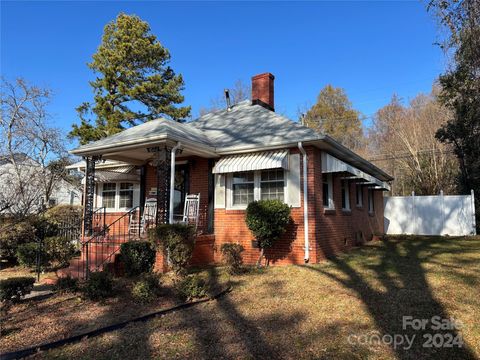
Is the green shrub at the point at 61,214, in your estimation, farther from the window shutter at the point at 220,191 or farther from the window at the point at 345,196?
the window at the point at 345,196

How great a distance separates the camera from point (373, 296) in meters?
6.35

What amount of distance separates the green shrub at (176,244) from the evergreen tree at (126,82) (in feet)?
60.2

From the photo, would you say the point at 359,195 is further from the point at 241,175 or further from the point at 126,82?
the point at 126,82

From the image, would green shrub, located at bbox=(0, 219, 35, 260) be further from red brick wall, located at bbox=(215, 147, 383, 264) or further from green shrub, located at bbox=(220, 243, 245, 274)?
green shrub, located at bbox=(220, 243, 245, 274)

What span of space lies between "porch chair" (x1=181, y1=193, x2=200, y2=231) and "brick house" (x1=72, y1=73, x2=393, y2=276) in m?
0.42

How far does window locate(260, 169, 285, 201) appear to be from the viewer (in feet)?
34.5

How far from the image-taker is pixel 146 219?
11758mm

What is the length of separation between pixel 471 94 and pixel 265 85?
765cm

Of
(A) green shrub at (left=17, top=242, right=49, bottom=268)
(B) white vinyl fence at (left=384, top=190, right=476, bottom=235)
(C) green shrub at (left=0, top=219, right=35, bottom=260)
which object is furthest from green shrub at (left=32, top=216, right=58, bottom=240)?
(B) white vinyl fence at (left=384, top=190, right=476, bottom=235)

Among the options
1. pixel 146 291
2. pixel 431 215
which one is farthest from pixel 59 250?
pixel 431 215

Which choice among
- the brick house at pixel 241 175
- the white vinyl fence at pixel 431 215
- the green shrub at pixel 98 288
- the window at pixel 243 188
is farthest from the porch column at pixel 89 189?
the white vinyl fence at pixel 431 215

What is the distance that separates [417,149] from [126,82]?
22960 mm

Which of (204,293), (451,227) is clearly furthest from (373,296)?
(451,227)

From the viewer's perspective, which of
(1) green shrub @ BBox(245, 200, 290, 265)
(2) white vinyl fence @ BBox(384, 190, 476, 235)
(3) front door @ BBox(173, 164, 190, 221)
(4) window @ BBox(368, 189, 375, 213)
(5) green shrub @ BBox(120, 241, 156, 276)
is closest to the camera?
(5) green shrub @ BBox(120, 241, 156, 276)
